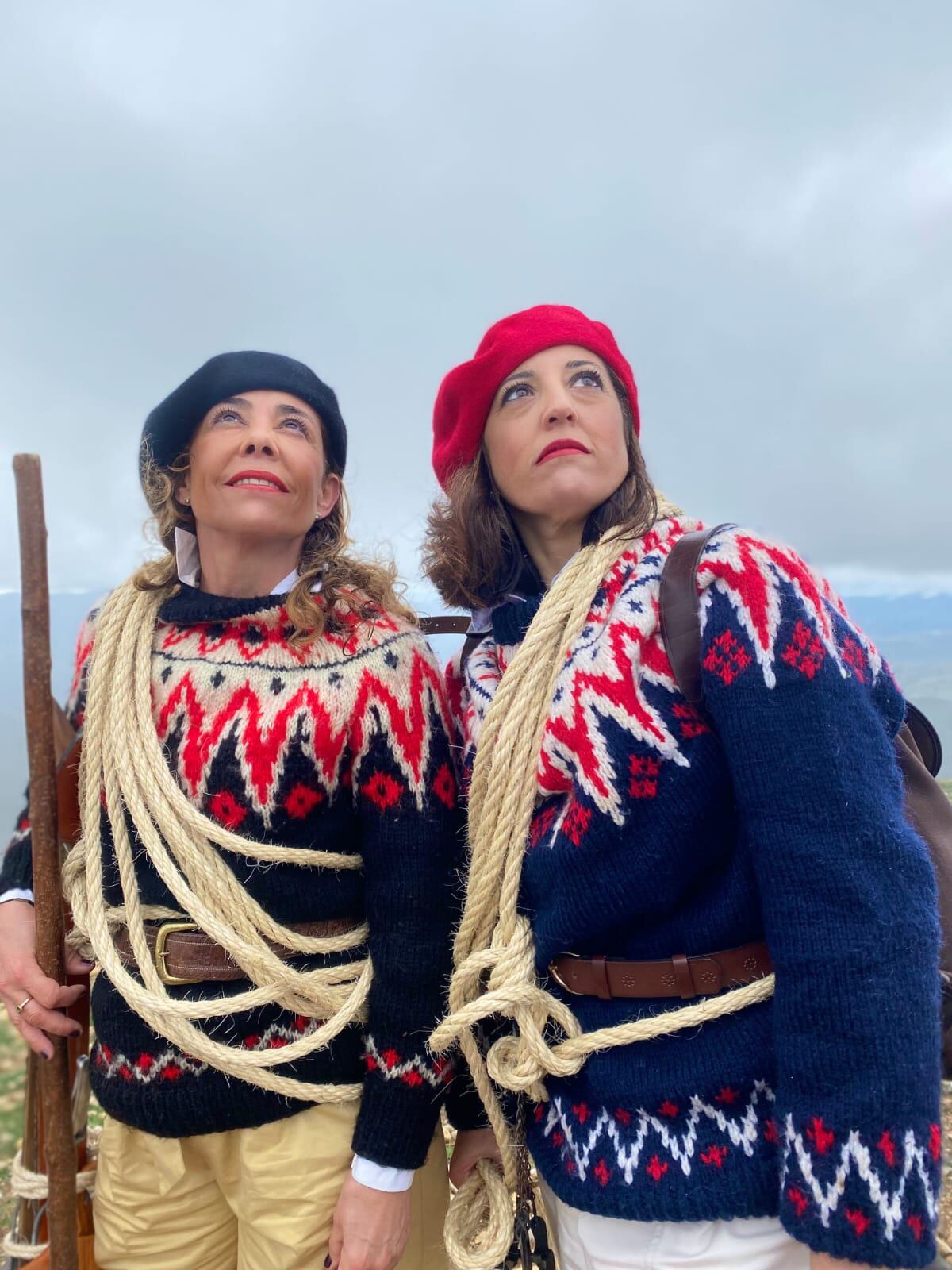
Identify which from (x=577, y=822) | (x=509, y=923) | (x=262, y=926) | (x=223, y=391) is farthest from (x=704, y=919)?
(x=223, y=391)

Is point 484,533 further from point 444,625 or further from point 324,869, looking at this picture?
point 324,869

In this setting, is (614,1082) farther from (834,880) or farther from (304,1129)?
(304,1129)

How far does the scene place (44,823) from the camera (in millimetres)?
1549

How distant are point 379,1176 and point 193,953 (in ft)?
1.74

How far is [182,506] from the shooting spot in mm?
1879

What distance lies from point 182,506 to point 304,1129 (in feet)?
4.56

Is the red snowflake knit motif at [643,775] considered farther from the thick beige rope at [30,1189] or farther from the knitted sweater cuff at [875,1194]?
the thick beige rope at [30,1189]

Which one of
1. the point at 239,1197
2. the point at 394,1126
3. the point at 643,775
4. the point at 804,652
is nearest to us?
the point at 804,652

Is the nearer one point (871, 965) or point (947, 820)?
point (871, 965)

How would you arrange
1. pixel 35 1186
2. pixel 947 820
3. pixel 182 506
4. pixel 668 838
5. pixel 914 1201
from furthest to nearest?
1. pixel 182 506
2. pixel 35 1186
3. pixel 947 820
4. pixel 668 838
5. pixel 914 1201

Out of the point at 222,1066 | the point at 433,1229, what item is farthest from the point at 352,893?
the point at 433,1229

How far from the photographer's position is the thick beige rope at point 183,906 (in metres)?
1.40

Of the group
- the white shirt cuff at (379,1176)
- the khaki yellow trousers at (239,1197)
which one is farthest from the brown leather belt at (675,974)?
the khaki yellow trousers at (239,1197)

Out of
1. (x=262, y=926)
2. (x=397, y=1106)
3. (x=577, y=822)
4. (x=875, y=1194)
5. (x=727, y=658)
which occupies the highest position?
(x=727, y=658)
